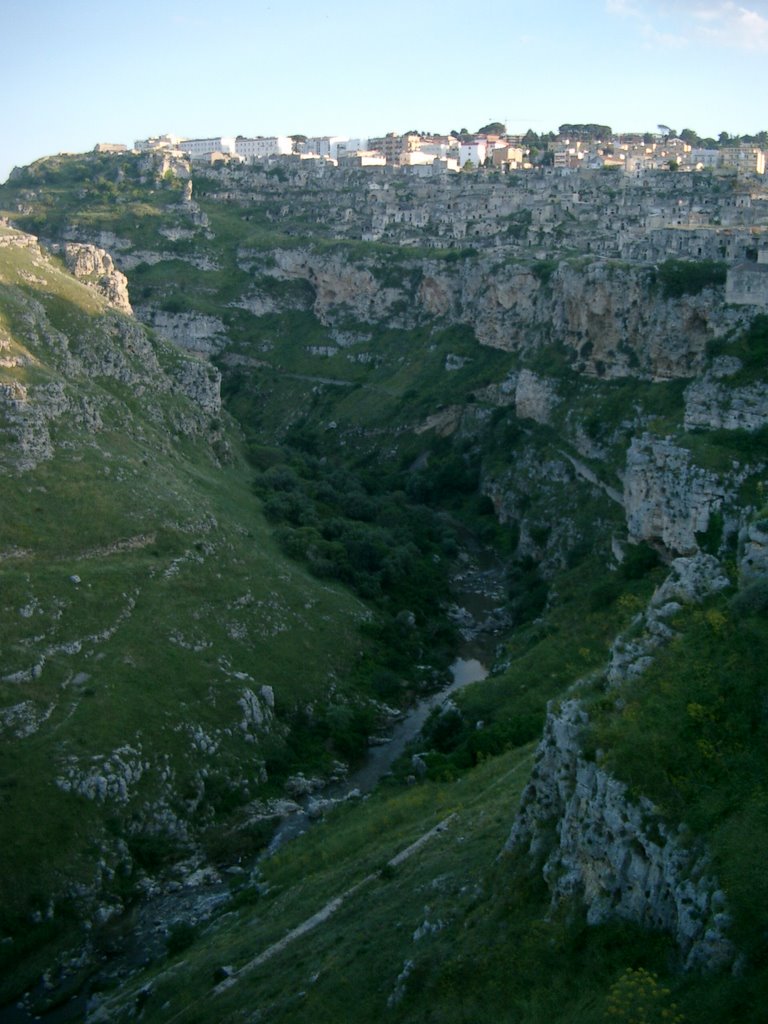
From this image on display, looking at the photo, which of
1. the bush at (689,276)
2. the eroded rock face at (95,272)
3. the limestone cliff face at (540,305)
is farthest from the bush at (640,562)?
the eroded rock face at (95,272)

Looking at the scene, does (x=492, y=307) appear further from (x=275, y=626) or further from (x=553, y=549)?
(x=275, y=626)

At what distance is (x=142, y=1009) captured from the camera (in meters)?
28.2

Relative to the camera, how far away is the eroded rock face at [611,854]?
16.6 meters

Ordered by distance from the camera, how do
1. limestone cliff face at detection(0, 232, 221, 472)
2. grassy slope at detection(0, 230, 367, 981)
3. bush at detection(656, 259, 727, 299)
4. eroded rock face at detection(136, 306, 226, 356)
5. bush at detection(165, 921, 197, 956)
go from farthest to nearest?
eroded rock face at detection(136, 306, 226, 356)
bush at detection(656, 259, 727, 299)
limestone cliff face at detection(0, 232, 221, 472)
grassy slope at detection(0, 230, 367, 981)
bush at detection(165, 921, 197, 956)

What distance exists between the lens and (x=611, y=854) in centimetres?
1850

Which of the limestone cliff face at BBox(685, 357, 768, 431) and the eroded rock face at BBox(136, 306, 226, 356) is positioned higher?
the eroded rock face at BBox(136, 306, 226, 356)

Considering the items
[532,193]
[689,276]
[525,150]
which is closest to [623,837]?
[689,276]

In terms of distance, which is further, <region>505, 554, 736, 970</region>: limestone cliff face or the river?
the river

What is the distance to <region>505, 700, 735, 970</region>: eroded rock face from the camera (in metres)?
16.6

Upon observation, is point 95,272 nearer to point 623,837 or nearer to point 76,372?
point 76,372

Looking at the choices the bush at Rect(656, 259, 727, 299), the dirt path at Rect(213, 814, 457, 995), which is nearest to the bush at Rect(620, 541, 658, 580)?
the bush at Rect(656, 259, 727, 299)

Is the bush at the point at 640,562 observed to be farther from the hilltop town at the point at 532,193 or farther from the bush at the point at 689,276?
the bush at the point at 689,276

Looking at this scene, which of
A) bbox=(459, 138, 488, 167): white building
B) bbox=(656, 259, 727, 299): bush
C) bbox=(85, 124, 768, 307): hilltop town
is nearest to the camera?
bbox=(656, 259, 727, 299): bush

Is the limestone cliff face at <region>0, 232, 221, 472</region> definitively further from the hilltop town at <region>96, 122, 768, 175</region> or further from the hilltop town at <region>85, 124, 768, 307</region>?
the hilltop town at <region>96, 122, 768, 175</region>
